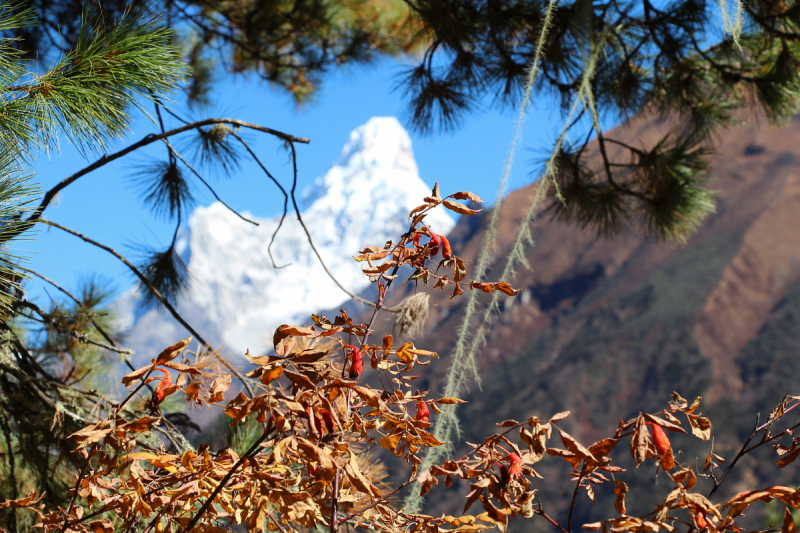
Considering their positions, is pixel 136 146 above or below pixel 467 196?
above

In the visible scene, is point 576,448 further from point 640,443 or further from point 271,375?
point 271,375

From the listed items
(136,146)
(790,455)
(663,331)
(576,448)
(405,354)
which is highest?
(136,146)

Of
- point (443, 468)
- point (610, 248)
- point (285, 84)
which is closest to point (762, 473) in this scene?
point (610, 248)

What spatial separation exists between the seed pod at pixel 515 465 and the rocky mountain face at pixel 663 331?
61.6ft

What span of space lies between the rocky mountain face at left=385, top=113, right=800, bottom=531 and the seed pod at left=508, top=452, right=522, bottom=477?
18.8 m

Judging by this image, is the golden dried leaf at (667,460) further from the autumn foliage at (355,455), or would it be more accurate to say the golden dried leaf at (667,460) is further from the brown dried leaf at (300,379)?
the brown dried leaf at (300,379)

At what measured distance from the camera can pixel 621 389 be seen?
934 inches

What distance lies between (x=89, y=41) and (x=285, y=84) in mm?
2113

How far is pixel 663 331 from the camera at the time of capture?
2452cm

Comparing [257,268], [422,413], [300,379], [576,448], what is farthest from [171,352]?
[257,268]

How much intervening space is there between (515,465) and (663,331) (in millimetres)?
26579

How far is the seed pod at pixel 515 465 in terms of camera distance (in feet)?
1.62

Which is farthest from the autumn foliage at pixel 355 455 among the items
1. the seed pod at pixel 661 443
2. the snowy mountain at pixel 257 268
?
the snowy mountain at pixel 257 268

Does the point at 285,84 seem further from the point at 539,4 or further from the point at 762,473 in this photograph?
the point at 762,473
